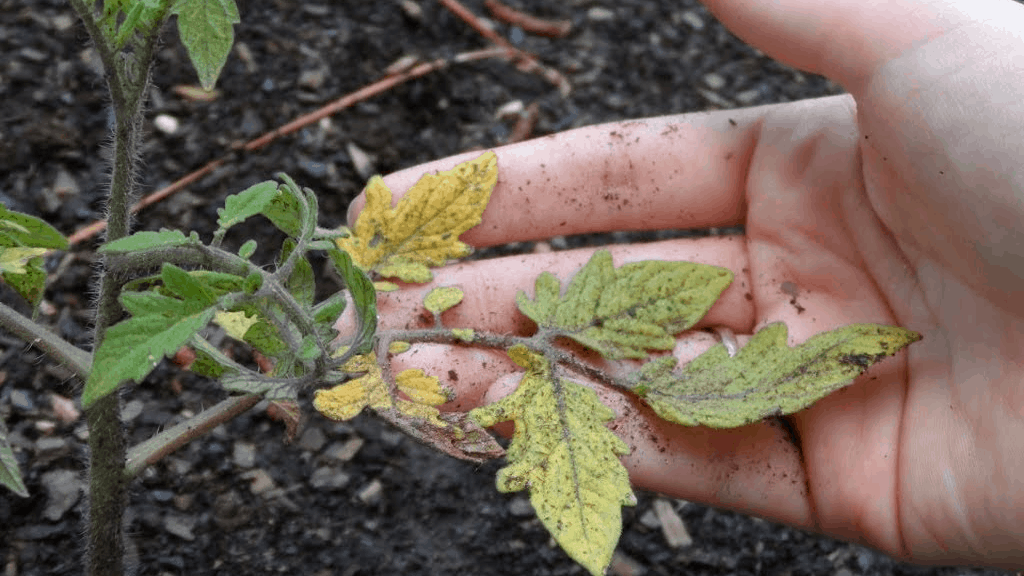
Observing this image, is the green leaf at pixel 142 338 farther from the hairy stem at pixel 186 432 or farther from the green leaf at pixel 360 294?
the hairy stem at pixel 186 432

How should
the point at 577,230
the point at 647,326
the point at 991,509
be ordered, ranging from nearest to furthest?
1. the point at 991,509
2. the point at 647,326
3. the point at 577,230

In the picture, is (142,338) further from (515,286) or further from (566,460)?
(515,286)

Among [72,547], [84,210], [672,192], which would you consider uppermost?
[672,192]

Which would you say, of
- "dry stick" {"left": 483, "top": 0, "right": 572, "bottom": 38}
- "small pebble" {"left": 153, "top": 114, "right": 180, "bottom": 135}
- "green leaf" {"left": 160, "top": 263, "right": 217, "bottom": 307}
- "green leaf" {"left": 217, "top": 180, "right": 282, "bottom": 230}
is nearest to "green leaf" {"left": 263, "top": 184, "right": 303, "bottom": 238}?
"green leaf" {"left": 217, "top": 180, "right": 282, "bottom": 230}

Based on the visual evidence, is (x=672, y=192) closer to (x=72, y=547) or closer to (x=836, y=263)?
(x=836, y=263)

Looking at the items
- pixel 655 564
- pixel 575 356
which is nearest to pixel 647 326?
pixel 575 356

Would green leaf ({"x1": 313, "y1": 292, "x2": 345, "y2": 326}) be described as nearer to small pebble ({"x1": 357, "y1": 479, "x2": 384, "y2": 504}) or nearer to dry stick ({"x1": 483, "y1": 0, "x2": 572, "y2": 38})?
small pebble ({"x1": 357, "y1": 479, "x2": 384, "y2": 504})
